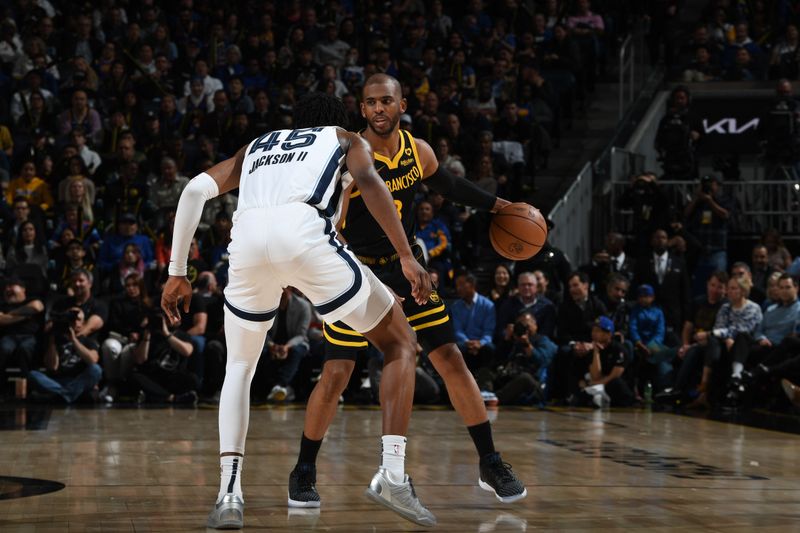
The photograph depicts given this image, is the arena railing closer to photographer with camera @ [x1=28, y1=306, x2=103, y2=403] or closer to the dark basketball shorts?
photographer with camera @ [x1=28, y1=306, x2=103, y2=403]

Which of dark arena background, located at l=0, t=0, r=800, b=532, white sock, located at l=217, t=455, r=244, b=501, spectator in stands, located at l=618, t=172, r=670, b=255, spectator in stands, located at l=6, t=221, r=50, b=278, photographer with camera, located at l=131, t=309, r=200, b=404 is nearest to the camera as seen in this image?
white sock, located at l=217, t=455, r=244, b=501

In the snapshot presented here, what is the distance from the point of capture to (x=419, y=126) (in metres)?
14.6

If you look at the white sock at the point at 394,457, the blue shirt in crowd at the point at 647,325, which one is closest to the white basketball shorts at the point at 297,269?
the white sock at the point at 394,457

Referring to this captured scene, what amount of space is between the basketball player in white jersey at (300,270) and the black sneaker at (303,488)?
416mm

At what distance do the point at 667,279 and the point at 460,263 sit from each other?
208 cm

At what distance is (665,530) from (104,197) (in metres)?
9.92

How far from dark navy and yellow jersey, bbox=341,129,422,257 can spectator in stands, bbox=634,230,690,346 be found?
699 centimetres

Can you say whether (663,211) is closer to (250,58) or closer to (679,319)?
(679,319)

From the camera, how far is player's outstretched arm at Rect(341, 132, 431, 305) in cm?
450

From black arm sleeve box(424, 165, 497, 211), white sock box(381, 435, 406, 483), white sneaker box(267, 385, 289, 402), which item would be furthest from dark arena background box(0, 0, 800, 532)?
black arm sleeve box(424, 165, 497, 211)

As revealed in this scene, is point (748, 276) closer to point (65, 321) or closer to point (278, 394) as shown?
point (278, 394)

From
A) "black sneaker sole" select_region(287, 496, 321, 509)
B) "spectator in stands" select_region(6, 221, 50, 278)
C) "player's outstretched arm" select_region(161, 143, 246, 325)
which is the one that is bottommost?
"black sneaker sole" select_region(287, 496, 321, 509)

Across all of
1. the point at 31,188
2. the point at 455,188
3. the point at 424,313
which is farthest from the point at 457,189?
the point at 31,188

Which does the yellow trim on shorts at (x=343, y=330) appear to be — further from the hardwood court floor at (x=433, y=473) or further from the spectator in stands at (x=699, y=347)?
the spectator in stands at (x=699, y=347)
